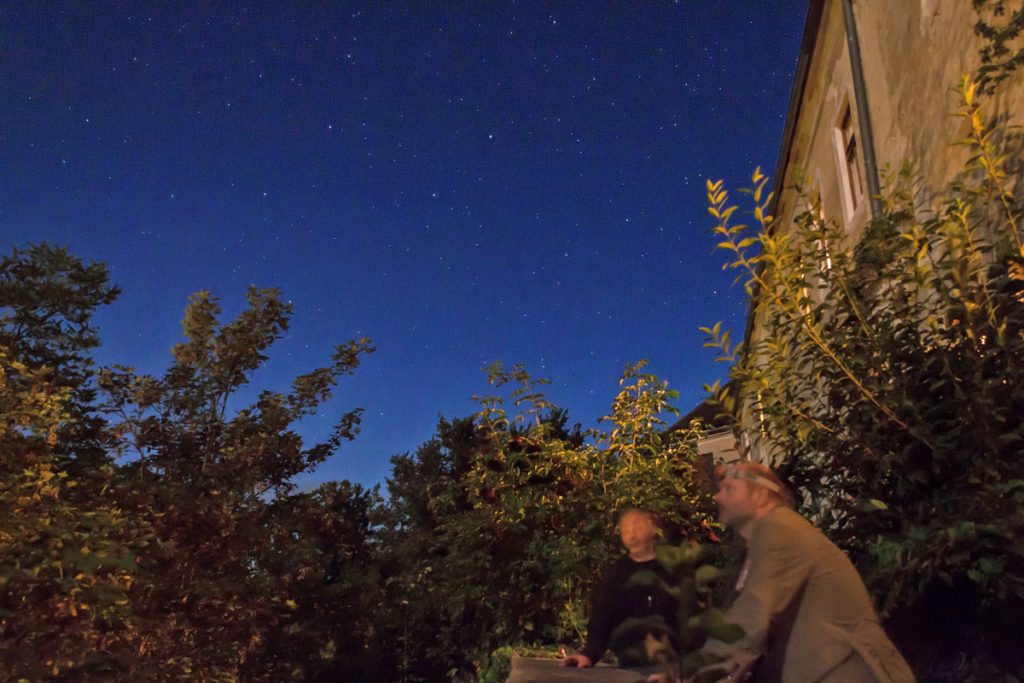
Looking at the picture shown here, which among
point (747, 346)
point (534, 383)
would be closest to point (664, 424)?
point (534, 383)

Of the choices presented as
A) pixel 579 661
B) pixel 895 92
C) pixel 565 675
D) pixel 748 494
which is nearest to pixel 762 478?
pixel 748 494

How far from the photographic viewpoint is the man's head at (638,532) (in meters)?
3.03

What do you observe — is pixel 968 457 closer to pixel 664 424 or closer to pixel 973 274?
pixel 973 274

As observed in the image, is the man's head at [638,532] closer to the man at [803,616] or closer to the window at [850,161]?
the man at [803,616]

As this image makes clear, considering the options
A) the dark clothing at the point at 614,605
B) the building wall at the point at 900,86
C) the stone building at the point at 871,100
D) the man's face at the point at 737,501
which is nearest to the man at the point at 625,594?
the dark clothing at the point at 614,605

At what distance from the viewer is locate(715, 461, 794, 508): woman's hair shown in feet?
7.36

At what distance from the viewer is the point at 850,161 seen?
9516 millimetres

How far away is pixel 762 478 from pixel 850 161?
838 cm

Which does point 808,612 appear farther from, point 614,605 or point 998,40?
point 998,40

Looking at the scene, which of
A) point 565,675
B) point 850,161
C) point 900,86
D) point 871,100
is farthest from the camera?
point 850,161

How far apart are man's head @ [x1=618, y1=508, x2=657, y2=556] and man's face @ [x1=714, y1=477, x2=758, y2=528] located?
71 cm

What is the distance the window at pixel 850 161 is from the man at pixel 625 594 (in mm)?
6839

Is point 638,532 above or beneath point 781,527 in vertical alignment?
above

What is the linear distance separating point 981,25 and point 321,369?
8.72 metres
